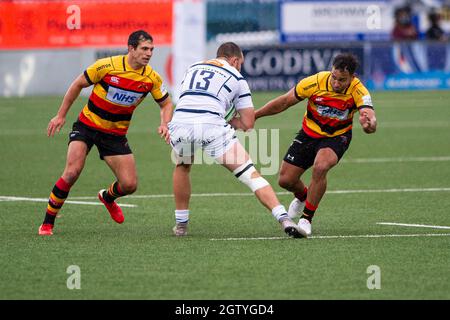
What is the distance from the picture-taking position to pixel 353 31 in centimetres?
3741

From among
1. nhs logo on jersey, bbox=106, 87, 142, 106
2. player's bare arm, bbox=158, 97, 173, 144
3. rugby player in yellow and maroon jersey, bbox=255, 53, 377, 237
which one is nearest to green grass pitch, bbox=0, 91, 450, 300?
rugby player in yellow and maroon jersey, bbox=255, 53, 377, 237

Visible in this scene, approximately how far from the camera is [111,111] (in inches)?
475

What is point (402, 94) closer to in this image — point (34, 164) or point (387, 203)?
point (34, 164)

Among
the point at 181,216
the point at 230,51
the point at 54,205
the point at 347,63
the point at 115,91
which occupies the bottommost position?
the point at 181,216

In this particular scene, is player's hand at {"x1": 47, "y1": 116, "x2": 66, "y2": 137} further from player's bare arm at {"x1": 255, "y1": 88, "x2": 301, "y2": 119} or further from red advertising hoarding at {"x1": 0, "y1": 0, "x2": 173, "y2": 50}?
red advertising hoarding at {"x1": 0, "y1": 0, "x2": 173, "y2": 50}

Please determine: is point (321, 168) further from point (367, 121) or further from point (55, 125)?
→ point (55, 125)

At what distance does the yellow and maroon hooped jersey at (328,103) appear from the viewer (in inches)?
472

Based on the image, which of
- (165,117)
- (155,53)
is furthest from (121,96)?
(155,53)

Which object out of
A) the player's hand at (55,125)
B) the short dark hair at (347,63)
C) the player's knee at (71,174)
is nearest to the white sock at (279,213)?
the short dark hair at (347,63)

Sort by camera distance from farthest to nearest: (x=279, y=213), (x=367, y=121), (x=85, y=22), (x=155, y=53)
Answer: (x=155, y=53) → (x=85, y=22) → (x=367, y=121) → (x=279, y=213)

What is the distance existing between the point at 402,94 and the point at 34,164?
58.9ft

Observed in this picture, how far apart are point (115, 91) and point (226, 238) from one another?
6.32ft

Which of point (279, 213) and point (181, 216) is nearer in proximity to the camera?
point (279, 213)

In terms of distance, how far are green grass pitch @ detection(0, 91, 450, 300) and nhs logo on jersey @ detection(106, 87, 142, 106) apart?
138cm
